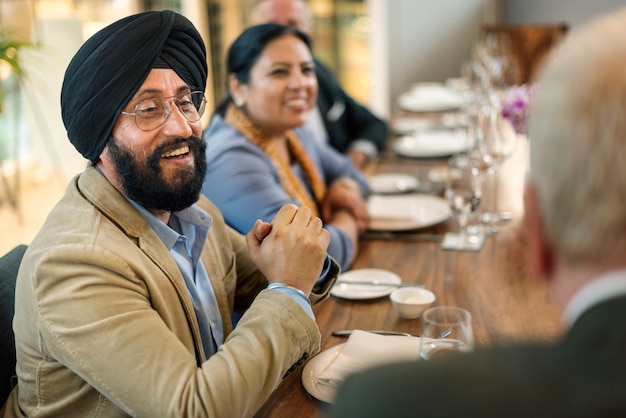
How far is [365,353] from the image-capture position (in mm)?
1337

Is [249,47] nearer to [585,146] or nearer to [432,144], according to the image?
[432,144]

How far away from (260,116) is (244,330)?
1.16 meters

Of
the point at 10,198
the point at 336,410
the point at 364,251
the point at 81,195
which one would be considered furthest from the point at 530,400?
the point at 10,198

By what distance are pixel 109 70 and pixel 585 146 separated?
84cm

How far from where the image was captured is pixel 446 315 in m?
1.25

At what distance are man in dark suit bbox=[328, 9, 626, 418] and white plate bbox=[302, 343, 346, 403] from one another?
0.56 meters

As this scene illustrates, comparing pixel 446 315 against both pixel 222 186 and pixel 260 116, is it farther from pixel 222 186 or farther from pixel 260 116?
pixel 260 116

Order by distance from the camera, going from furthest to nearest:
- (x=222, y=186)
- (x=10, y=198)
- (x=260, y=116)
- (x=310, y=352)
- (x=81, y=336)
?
1. (x=10, y=198)
2. (x=260, y=116)
3. (x=222, y=186)
4. (x=310, y=352)
5. (x=81, y=336)

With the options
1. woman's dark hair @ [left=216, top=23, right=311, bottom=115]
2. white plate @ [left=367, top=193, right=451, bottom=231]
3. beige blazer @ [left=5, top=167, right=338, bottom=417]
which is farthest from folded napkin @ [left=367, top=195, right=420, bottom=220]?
beige blazer @ [left=5, top=167, right=338, bottom=417]

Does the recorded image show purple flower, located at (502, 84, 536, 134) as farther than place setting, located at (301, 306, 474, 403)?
Yes

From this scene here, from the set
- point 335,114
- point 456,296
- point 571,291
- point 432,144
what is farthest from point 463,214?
point 335,114

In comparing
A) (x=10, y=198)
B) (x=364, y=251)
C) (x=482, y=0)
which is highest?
(x=482, y=0)

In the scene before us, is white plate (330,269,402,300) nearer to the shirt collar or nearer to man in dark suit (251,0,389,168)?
the shirt collar

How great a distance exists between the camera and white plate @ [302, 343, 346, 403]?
1227mm
